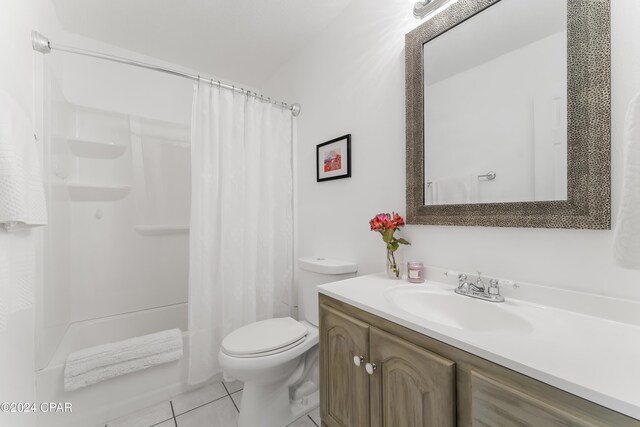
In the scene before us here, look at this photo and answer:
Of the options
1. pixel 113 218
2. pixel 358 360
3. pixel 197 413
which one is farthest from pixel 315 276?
pixel 113 218

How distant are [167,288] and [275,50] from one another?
87.3 inches

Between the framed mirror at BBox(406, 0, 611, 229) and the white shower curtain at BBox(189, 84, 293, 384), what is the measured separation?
1032 millimetres

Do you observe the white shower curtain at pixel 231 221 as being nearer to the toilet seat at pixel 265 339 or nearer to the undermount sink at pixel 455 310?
the toilet seat at pixel 265 339

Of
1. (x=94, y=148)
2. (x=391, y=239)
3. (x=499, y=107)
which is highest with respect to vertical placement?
(x=94, y=148)

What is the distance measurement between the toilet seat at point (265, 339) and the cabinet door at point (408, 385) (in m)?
0.53

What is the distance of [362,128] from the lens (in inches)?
58.4

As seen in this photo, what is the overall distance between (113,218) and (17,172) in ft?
4.72

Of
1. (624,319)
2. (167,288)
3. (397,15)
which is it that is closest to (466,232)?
(624,319)

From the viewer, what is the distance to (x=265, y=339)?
1276mm

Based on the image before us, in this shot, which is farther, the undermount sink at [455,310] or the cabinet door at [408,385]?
the undermount sink at [455,310]

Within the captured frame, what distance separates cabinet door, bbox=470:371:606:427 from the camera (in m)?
0.46

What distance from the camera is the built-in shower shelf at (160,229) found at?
2.07 meters

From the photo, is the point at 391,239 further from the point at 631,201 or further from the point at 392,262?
the point at 631,201

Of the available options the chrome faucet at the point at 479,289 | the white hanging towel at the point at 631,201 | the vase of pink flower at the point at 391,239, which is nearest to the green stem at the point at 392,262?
the vase of pink flower at the point at 391,239
